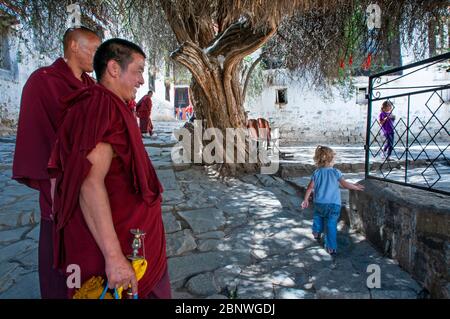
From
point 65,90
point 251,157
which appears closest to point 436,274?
point 65,90

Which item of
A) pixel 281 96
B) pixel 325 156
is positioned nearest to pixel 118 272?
pixel 325 156

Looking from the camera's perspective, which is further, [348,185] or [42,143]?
[348,185]

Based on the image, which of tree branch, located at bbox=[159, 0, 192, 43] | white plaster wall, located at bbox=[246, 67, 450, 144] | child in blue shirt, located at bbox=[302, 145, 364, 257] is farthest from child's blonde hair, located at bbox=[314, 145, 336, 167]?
white plaster wall, located at bbox=[246, 67, 450, 144]

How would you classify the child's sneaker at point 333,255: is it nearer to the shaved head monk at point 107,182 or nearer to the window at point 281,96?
the shaved head monk at point 107,182

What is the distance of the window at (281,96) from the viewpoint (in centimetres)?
1420

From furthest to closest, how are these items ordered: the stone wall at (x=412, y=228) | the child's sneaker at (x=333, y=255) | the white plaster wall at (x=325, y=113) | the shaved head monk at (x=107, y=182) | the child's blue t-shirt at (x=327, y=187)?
the white plaster wall at (x=325, y=113)
the child's blue t-shirt at (x=327, y=187)
the child's sneaker at (x=333, y=255)
the stone wall at (x=412, y=228)
the shaved head monk at (x=107, y=182)

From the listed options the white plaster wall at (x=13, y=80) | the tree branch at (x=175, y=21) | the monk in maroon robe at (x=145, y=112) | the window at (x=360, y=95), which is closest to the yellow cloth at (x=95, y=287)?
the tree branch at (x=175, y=21)

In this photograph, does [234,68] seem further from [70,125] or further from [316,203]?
[70,125]

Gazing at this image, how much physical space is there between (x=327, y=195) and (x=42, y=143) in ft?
8.40

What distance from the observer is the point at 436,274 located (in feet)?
7.69

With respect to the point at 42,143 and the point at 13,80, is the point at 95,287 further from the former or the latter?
the point at 13,80

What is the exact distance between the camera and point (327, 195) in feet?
10.5

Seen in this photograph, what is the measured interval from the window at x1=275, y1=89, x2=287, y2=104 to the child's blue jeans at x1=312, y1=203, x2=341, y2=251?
37.4 ft

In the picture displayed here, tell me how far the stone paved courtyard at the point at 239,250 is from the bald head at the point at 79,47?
5.45ft
